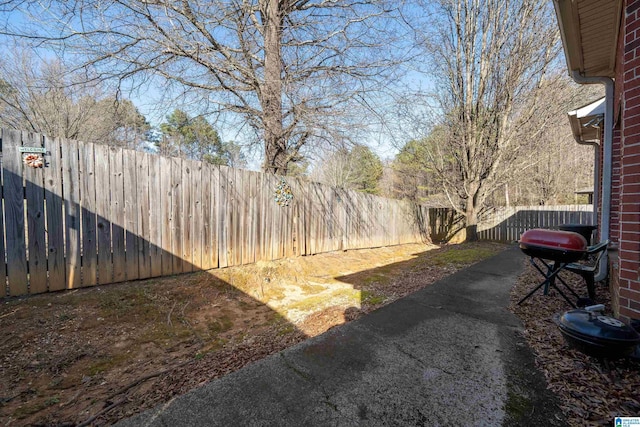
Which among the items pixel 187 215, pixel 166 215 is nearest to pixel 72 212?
pixel 166 215

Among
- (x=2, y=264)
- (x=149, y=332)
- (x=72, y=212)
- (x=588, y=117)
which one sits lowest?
(x=149, y=332)

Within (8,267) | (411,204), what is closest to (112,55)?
(8,267)

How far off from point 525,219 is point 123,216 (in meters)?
13.8

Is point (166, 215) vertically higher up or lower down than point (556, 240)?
higher up

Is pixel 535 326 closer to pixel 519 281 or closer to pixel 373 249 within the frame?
pixel 519 281

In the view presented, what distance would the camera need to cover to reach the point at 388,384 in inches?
68.9

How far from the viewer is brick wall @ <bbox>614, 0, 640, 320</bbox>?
6.28 ft

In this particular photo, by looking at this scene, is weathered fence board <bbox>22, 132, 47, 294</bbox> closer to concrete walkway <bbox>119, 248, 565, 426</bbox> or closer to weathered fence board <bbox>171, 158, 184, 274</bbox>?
weathered fence board <bbox>171, 158, 184, 274</bbox>

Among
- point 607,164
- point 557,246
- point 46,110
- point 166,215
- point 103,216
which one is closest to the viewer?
point 557,246

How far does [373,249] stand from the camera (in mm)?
8438

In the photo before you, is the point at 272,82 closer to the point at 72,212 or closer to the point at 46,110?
the point at 72,212

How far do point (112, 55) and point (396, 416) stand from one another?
6501 millimetres

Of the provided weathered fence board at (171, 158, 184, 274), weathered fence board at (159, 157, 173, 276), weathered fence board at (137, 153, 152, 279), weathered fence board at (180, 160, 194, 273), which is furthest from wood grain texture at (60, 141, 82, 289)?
weathered fence board at (180, 160, 194, 273)

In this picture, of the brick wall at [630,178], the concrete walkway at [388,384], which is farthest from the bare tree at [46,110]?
the brick wall at [630,178]
